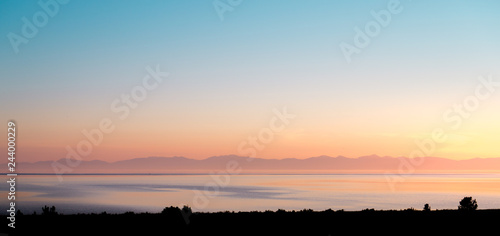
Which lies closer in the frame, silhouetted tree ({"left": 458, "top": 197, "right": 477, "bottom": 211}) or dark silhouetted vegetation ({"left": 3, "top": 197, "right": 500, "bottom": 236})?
dark silhouetted vegetation ({"left": 3, "top": 197, "right": 500, "bottom": 236})

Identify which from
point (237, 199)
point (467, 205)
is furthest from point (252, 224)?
point (237, 199)

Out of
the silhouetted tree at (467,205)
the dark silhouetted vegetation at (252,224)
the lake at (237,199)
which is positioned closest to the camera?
the dark silhouetted vegetation at (252,224)

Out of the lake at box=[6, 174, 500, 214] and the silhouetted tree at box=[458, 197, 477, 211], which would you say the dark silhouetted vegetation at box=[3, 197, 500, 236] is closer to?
the silhouetted tree at box=[458, 197, 477, 211]

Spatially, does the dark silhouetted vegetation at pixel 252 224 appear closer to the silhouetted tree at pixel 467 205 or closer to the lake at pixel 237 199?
the silhouetted tree at pixel 467 205

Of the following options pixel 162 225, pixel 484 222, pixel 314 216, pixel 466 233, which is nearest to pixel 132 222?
pixel 162 225

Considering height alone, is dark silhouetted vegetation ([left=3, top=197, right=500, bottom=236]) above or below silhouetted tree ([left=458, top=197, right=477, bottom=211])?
below

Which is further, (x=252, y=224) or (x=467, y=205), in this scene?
(x=467, y=205)

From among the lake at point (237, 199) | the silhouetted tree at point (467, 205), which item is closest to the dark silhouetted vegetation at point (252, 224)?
the silhouetted tree at point (467, 205)

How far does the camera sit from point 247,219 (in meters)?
25.6

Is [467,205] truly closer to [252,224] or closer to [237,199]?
[252,224]

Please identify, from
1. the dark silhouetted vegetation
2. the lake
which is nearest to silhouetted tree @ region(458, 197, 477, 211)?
the dark silhouetted vegetation

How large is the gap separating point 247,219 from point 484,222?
12.1m

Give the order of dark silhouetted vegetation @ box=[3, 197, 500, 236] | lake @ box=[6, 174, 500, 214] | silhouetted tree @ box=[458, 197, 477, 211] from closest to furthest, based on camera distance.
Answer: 1. dark silhouetted vegetation @ box=[3, 197, 500, 236]
2. silhouetted tree @ box=[458, 197, 477, 211]
3. lake @ box=[6, 174, 500, 214]

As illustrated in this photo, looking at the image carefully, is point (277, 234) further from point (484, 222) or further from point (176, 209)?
point (484, 222)
